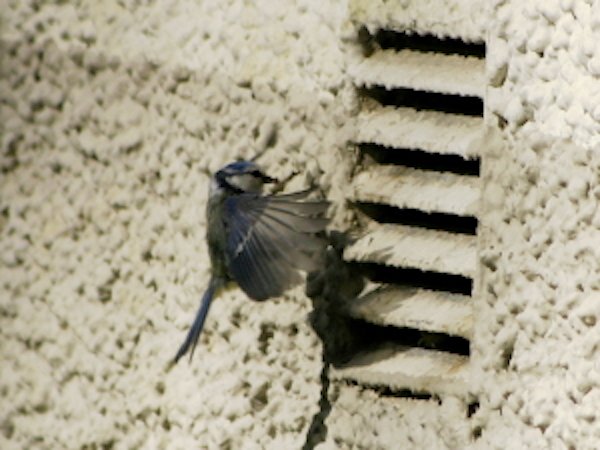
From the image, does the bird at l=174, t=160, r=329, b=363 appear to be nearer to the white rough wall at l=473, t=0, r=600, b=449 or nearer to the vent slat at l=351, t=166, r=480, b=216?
the vent slat at l=351, t=166, r=480, b=216

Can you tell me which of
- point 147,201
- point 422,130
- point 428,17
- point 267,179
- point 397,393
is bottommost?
point 397,393

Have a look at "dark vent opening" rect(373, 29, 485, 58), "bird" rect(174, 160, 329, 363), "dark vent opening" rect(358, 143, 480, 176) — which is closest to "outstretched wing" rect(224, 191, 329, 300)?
"bird" rect(174, 160, 329, 363)

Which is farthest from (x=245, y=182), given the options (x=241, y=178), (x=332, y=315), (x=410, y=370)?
(x=410, y=370)

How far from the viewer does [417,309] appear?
8.90 ft

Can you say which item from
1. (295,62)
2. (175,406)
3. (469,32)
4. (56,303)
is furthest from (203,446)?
(469,32)

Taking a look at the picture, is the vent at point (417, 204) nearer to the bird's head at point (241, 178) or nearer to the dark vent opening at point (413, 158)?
the dark vent opening at point (413, 158)

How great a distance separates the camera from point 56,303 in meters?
3.14

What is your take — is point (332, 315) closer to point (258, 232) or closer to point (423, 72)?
point (258, 232)

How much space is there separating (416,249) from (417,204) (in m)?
0.06

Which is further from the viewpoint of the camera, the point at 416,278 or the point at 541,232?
the point at 416,278

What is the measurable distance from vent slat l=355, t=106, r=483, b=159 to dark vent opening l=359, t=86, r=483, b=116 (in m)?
0.02

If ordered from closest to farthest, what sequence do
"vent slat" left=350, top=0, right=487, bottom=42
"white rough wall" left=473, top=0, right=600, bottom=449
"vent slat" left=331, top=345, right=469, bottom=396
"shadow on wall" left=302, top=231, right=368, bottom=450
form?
"white rough wall" left=473, top=0, right=600, bottom=449
"vent slat" left=350, top=0, right=487, bottom=42
"vent slat" left=331, top=345, right=469, bottom=396
"shadow on wall" left=302, top=231, right=368, bottom=450

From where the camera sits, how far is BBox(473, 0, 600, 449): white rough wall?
8.02 feet

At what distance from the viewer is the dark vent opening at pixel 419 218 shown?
2734 mm
